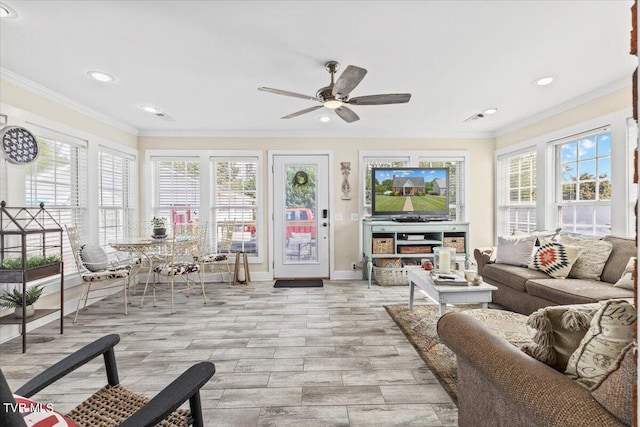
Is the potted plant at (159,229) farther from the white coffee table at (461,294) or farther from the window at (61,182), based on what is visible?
A: the white coffee table at (461,294)

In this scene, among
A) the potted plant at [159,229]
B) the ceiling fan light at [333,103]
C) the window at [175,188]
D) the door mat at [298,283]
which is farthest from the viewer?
the window at [175,188]

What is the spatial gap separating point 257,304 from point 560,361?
10.8 ft

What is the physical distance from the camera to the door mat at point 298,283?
476cm

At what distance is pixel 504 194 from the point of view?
5152 millimetres

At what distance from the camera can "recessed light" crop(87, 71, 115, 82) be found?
9.58ft

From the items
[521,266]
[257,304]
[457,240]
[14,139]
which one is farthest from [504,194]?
[14,139]

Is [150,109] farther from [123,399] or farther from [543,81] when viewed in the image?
[543,81]

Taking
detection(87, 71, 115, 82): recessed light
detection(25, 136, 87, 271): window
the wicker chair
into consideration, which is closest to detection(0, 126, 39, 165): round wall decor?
detection(25, 136, 87, 271): window

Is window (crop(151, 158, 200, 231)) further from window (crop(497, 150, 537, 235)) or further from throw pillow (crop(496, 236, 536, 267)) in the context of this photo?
window (crop(497, 150, 537, 235))

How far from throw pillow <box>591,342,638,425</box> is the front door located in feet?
14.4

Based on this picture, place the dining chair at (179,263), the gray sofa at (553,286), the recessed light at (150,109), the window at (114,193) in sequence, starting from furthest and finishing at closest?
the window at (114,193) → the recessed light at (150,109) → the dining chair at (179,263) → the gray sofa at (553,286)

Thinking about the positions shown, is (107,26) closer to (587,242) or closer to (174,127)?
(174,127)

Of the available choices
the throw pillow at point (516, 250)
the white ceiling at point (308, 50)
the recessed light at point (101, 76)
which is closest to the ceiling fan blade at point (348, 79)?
the white ceiling at point (308, 50)

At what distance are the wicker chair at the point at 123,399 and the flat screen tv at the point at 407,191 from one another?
4.15 m
